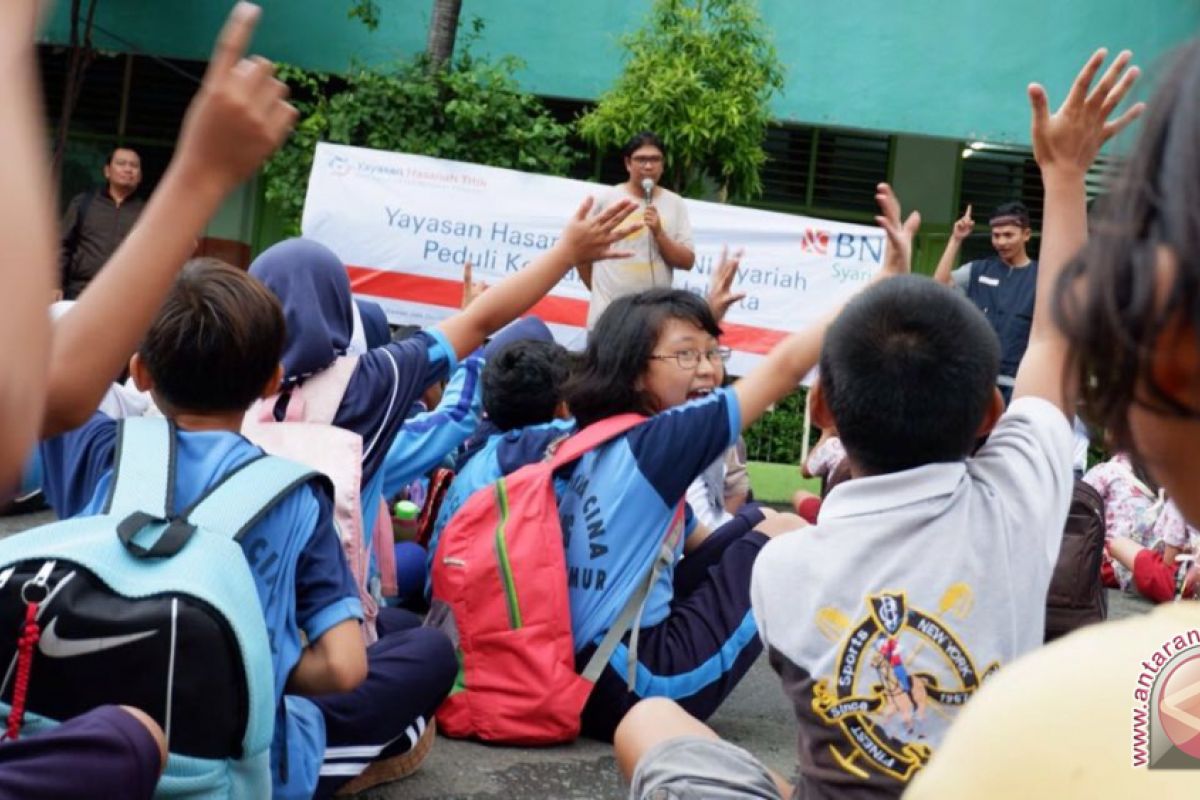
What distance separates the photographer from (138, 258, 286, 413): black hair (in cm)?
236

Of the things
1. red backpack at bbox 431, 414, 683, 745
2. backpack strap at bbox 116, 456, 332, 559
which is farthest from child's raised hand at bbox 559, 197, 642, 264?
backpack strap at bbox 116, 456, 332, 559

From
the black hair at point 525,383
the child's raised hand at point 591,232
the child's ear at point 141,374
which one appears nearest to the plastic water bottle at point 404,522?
the black hair at point 525,383

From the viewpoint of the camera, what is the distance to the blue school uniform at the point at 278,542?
2275mm

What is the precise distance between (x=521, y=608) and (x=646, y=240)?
3.53 m

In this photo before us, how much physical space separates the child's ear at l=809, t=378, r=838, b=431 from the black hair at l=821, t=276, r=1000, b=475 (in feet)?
0.28

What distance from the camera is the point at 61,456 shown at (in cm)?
249

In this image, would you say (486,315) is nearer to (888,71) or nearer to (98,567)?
(98,567)

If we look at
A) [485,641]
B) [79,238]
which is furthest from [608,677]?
[79,238]

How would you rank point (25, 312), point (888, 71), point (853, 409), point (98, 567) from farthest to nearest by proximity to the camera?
1. point (888, 71)
2. point (853, 409)
3. point (98, 567)
4. point (25, 312)

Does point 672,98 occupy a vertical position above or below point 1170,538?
above

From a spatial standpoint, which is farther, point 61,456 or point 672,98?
point 672,98

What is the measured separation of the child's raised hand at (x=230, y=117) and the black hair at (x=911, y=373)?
3.37 feet

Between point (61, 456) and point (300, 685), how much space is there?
60 cm

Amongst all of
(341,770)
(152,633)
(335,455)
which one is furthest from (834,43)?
(152,633)
